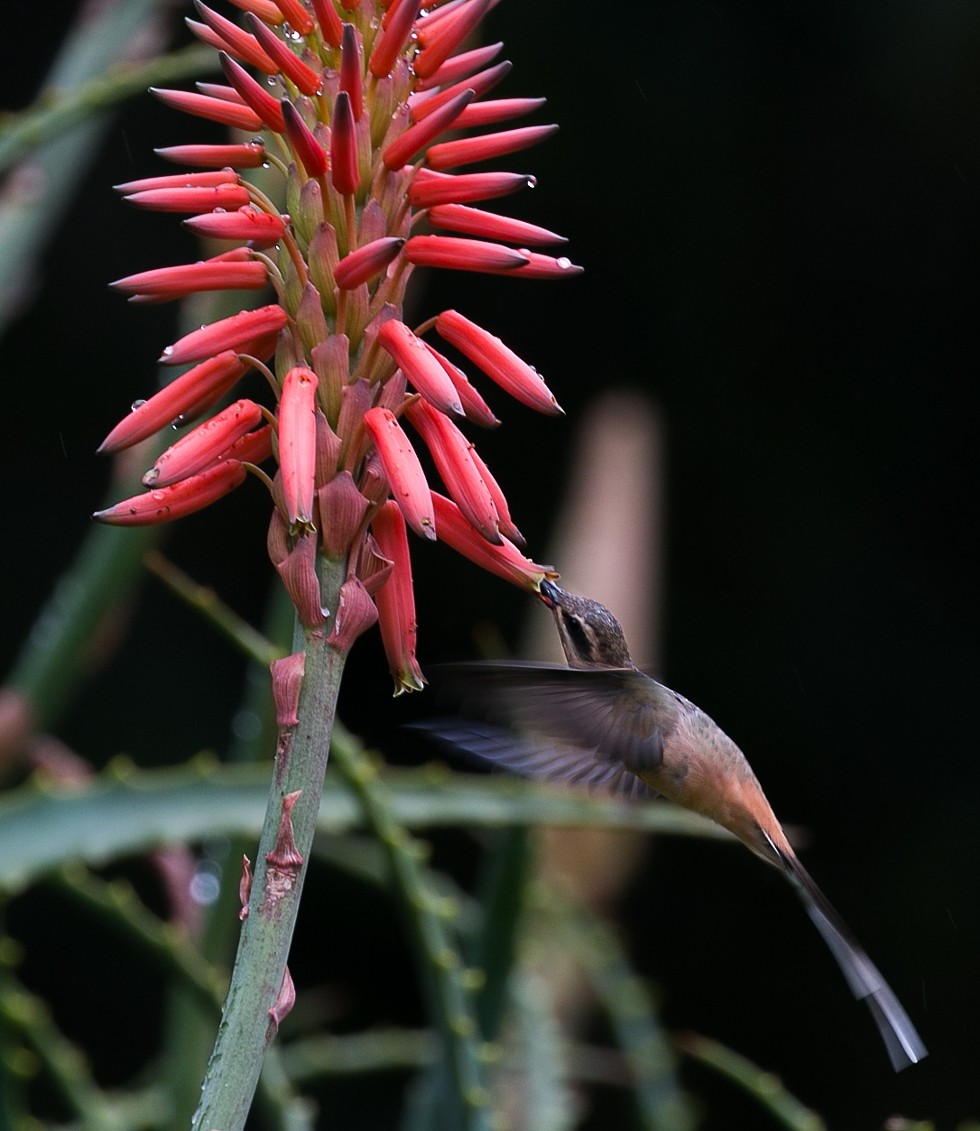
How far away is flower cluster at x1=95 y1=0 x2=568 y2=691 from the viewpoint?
663mm

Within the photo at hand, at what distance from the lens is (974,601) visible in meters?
3.53

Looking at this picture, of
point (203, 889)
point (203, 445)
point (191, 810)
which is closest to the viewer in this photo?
point (203, 445)

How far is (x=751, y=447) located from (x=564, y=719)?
9.14 feet

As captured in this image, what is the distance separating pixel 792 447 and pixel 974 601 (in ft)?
1.95

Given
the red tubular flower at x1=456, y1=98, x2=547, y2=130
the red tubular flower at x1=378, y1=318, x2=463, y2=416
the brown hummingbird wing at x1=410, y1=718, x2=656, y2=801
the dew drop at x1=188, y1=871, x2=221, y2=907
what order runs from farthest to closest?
1. the dew drop at x1=188, y1=871, x2=221, y2=907
2. the brown hummingbird wing at x1=410, y1=718, x2=656, y2=801
3. the red tubular flower at x1=456, y1=98, x2=547, y2=130
4. the red tubular flower at x1=378, y1=318, x2=463, y2=416

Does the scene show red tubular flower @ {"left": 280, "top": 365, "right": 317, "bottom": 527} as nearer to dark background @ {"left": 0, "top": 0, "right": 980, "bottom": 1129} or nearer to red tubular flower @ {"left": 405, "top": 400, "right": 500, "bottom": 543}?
red tubular flower @ {"left": 405, "top": 400, "right": 500, "bottom": 543}

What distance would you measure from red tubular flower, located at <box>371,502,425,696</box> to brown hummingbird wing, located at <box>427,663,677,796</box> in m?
0.06

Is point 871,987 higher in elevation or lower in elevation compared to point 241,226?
lower

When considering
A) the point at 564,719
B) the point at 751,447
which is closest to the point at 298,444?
the point at 564,719

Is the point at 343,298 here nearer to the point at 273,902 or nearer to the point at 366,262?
the point at 366,262

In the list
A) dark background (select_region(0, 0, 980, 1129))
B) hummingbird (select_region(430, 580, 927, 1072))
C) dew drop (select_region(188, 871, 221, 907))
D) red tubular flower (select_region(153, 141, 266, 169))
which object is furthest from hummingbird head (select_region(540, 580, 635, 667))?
dark background (select_region(0, 0, 980, 1129))

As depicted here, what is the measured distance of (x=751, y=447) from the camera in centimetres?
365

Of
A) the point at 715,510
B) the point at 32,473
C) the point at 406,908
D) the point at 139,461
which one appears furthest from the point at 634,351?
the point at 406,908

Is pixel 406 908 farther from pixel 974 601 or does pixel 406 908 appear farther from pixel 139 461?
pixel 974 601
